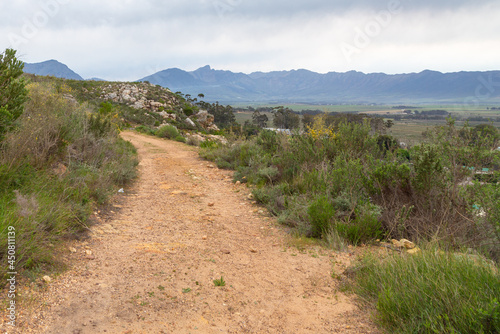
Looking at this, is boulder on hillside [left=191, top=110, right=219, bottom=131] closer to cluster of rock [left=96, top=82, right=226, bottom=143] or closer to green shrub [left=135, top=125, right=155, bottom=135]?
cluster of rock [left=96, top=82, right=226, bottom=143]

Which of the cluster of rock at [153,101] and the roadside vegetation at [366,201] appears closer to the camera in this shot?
the roadside vegetation at [366,201]

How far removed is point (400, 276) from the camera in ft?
9.43

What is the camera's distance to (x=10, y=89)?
4.48m

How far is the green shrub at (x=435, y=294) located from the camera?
2180 millimetres

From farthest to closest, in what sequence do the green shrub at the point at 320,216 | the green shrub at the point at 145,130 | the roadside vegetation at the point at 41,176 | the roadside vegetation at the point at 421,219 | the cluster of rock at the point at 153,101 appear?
the cluster of rock at the point at 153,101 → the green shrub at the point at 145,130 → the green shrub at the point at 320,216 → the roadside vegetation at the point at 41,176 → the roadside vegetation at the point at 421,219

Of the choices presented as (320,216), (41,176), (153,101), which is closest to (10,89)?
(41,176)

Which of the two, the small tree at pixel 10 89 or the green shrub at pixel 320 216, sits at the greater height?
the small tree at pixel 10 89

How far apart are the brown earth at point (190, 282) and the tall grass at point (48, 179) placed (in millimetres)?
320

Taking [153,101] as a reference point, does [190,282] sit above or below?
below

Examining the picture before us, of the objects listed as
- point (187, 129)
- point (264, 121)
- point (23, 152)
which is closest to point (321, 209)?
point (23, 152)

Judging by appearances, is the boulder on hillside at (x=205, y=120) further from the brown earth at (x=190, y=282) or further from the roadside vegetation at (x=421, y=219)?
the brown earth at (x=190, y=282)

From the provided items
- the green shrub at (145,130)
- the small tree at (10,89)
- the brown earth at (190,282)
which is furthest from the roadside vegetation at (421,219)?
the green shrub at (145,130)

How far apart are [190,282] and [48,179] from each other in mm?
3150

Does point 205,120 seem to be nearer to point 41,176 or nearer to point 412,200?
point 41,176
